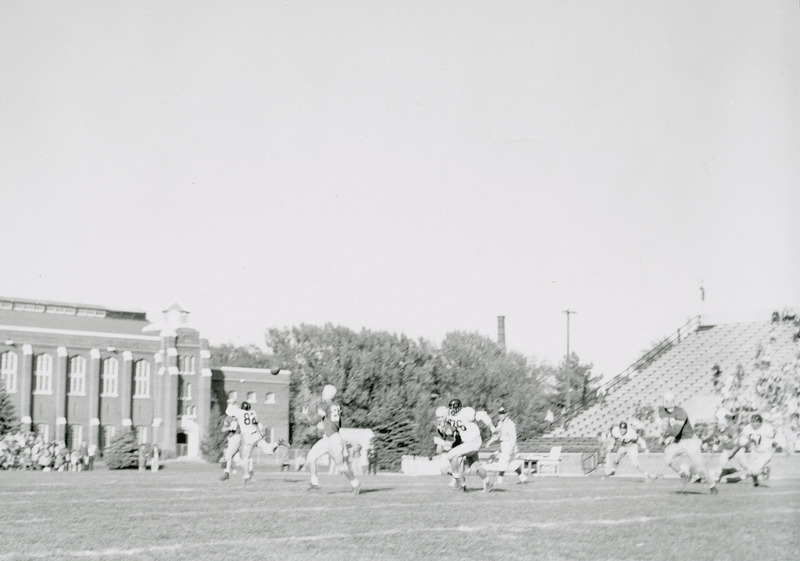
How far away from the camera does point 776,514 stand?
1469 cm

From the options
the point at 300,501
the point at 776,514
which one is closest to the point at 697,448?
the point at 776,514

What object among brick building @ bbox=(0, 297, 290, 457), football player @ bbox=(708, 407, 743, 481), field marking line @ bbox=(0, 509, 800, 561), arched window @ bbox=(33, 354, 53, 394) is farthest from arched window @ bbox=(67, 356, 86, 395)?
field marking line @ bbox=(0, 509, 800, 561)

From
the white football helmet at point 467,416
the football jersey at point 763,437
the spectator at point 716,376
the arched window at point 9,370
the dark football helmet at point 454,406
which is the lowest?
the football jersey at point 763,437

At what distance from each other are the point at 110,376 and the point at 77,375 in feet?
7.88

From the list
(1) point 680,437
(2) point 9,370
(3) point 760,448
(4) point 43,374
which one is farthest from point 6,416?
(1) point 680,437

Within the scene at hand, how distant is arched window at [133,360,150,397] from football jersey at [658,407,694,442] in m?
59.7

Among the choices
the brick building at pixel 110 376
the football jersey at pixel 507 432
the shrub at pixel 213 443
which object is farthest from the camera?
the brick building at pixel 110 376

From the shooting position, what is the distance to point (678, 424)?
19641 mm

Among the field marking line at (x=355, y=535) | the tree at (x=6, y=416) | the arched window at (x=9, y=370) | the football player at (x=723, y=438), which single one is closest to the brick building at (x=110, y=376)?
the arched window at (x=9, y=370)

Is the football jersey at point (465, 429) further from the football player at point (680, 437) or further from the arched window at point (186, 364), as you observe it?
the arched window at point (186, 364)

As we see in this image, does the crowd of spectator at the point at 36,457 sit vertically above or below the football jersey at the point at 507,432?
below

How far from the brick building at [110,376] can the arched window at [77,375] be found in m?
0.06

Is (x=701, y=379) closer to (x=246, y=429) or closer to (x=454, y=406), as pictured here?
(x=246, y=429)

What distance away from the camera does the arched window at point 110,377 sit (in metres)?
73.1
